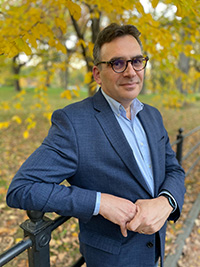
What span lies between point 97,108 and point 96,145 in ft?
0.93

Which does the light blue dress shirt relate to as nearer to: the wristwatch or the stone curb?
the wristwatch

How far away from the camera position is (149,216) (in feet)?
4.41

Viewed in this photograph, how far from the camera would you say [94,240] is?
1.49 metres

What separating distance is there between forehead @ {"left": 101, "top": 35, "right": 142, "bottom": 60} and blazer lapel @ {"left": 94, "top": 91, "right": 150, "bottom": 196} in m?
0.36

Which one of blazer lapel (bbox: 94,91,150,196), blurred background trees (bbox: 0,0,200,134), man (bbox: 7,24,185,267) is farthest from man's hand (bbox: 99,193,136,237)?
blurred background trees (bbox: 0,0,200,134)

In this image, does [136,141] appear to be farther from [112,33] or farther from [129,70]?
[112,33]

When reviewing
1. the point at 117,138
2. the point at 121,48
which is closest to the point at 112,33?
the point at 121,48

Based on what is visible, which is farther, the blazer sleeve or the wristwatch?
the wristwatch

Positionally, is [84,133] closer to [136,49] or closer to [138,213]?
[138,213]

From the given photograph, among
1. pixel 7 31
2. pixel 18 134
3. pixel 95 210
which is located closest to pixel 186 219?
pixel 95 210

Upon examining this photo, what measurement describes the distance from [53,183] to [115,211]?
0.40m

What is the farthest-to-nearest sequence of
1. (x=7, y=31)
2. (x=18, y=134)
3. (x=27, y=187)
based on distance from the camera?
(x=18, y=134)
(x=7, y=31)
(x=27, y=187)

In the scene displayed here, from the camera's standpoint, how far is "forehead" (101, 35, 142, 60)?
1.49 meters

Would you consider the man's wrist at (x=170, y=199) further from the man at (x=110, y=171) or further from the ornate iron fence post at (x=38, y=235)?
the ornate iron fence post at (x=38, y=235)
